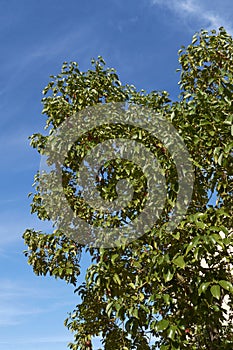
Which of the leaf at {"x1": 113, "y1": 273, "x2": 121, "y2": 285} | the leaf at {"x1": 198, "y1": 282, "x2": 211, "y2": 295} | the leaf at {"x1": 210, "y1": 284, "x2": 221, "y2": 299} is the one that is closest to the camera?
the leaf at {"x1": 210, "y1": 284, "x2": 221, "y2": 299}

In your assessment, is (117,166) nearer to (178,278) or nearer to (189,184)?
(189,184)

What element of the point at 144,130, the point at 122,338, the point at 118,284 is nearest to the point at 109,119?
the point at 144,130

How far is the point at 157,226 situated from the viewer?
664 centimetres

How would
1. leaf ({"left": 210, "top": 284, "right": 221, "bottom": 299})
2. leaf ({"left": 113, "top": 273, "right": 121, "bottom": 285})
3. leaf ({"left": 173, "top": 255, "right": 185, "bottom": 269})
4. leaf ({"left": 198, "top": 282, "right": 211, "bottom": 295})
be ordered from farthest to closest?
leaf ({"left": 113, "top": 273, "right": 121, "bottom": 285}) → leaf ({"left": 173, "top": 255, "right": 185, "bottom": 269}) → leaf ({"left": 198, "top": 282, "right": 211, "bottom": 295}) → leaf ({"left": 210, "top": 284, "right": 221, "bottom": 299})

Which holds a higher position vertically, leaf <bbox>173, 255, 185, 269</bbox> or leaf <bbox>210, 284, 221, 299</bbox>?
leaf <bbox>173, 255, 185, 269</bbox>

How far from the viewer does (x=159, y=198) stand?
6469mm

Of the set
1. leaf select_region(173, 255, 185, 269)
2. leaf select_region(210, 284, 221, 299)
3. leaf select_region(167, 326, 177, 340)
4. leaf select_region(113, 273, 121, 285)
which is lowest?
leaf select_region(167, 326, 177, 340)

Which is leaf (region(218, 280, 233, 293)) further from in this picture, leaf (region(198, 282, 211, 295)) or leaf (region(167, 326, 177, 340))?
leaf (region(167, 326, 177, 340))

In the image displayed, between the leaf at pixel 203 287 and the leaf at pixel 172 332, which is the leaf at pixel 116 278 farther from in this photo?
the leaf at pixel 203 287

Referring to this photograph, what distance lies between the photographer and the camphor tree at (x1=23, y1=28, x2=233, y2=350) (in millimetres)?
5207

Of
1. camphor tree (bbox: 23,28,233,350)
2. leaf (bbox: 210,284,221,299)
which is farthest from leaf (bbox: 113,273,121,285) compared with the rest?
leaf (bbox: 210,284,221,299)

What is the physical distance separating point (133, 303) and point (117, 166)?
2403 millimetres

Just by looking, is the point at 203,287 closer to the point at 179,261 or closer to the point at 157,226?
the point at 179,261

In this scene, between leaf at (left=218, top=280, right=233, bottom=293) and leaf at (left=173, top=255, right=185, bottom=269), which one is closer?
leaf at (left=218, top=280, right=233, bottom=293)
